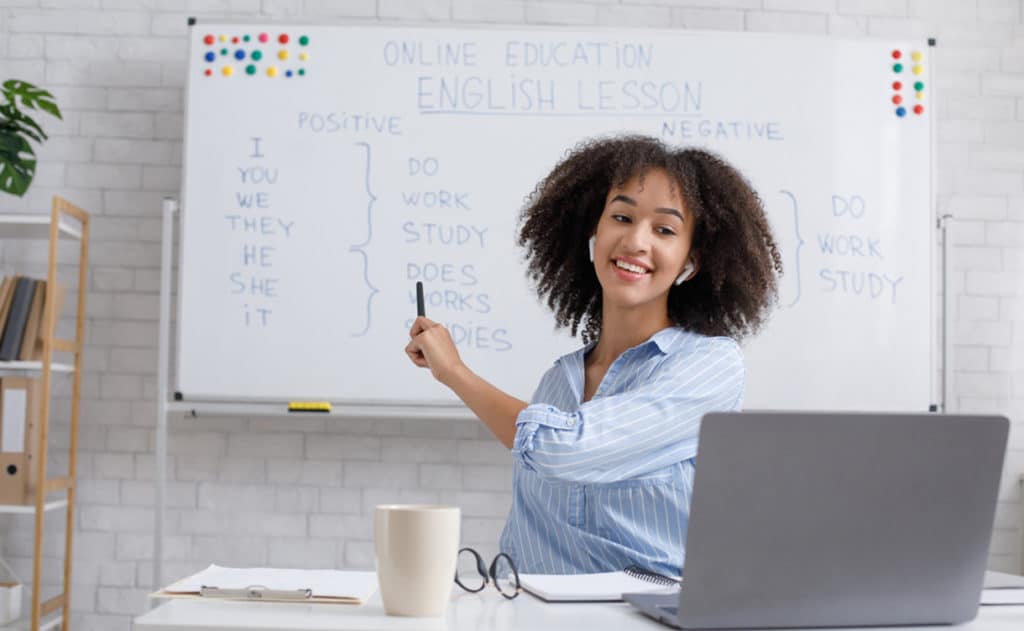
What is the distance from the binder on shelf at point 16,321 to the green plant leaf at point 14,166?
22cm

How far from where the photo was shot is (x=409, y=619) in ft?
2.60

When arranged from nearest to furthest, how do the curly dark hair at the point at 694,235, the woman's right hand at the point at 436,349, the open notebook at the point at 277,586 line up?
the open notebook at the point at 277,586, the woman's right hand at the point at 436,349, the curly dark hair at the point at 694,235

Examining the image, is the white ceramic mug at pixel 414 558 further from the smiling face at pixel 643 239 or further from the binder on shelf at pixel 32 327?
the binder on shelf at pixel 32 327

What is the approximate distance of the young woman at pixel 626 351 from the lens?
1.11 meters

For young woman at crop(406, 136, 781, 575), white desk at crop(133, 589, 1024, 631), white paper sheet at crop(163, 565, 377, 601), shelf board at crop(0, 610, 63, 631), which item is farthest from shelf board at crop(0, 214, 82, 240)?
white desk at crop(133, 589, 1024, 631)

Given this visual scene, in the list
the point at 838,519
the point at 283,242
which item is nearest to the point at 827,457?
the point at 838,519

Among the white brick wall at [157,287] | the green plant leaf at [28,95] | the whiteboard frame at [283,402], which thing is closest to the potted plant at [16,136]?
the green plant leaf at [28,95]

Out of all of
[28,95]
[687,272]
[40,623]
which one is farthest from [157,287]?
[687,272]

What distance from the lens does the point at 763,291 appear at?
143 centimetres

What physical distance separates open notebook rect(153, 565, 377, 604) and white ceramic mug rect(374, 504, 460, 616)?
0.19 ft

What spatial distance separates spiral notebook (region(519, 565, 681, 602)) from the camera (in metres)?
0.89

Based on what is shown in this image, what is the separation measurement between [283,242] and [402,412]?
0.51 meters

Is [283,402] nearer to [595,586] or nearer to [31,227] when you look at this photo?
[31,227]

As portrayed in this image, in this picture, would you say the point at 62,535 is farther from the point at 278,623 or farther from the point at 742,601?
the point at 742,601
